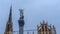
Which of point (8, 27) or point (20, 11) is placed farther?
point (8, 27)

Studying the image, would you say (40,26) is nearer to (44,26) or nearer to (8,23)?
(44,26)

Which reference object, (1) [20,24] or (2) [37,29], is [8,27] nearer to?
(2) [37,29]

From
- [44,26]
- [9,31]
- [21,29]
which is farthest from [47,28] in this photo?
[21,29]

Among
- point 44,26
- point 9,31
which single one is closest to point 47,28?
point 44,26

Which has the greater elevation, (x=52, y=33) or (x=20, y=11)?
(x=20, y=11)

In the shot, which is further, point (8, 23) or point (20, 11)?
point (8, 23)

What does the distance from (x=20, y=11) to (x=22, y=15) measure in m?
1.01

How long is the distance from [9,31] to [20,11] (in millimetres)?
19071

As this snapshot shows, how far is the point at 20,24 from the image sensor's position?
42000mm

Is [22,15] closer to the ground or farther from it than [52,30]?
farther from it

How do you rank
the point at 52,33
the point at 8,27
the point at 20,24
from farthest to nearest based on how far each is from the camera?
1. the point at 8,27
2. the point at 52,33
3. the point at 20,24

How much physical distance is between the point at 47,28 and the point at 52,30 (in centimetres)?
162

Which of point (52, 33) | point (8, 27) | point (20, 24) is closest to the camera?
point (20, 24)

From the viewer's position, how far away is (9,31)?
6047 cm
